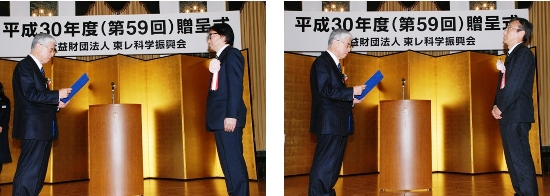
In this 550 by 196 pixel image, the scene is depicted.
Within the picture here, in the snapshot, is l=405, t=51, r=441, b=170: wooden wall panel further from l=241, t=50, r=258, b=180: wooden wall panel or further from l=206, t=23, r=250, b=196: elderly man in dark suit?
l=206, t=23, r=250, b=196: elderly man in dark suit

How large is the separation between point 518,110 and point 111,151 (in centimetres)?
311

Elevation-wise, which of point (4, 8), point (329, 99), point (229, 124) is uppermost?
point (4, 8)

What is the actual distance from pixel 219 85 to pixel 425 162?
7.63 feet

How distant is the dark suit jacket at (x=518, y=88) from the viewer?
408cm

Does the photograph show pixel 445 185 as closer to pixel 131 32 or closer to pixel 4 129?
pixel 131 32

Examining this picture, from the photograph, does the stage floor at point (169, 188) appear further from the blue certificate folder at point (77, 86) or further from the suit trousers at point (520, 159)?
the suit trousers at point (520, 159)

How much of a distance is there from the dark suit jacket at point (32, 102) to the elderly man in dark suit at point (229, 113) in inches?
40.4

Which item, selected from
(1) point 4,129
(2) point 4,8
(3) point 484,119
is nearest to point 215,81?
(1) point 4,129

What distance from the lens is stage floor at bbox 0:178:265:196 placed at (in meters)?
5.77

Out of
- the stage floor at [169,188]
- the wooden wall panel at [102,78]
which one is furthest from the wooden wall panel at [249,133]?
the wooden wall panel at [102,78]

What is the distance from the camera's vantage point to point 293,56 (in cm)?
695

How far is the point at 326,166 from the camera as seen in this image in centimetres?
415

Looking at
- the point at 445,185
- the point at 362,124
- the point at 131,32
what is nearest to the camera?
the point at 445,185

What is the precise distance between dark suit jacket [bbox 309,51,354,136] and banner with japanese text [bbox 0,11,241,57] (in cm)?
258
